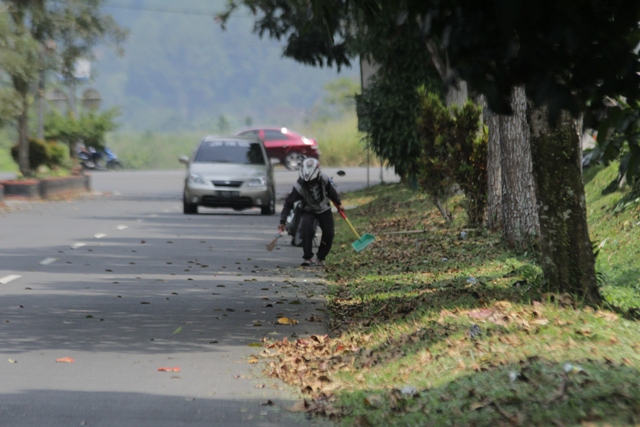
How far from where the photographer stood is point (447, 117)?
818 inches

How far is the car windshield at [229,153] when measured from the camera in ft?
98.2

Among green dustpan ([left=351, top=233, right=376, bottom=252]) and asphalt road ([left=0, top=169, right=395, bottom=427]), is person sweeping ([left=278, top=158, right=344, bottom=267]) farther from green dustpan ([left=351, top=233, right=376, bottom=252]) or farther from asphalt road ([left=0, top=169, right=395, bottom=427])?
asphalt road ([left=0, top=169, right=395, bottom=427])

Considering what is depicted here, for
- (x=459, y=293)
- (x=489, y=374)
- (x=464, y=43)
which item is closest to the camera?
(x=464, y=43)

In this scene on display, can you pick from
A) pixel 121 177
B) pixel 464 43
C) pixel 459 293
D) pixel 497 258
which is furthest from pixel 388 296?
pixel 121 177

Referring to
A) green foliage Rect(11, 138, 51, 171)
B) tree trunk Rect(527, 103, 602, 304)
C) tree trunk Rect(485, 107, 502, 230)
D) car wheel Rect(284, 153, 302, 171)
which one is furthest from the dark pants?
car wheel Rect(284, 153, 302, 171)

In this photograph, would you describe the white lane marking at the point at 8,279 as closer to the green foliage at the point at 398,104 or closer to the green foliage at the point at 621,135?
the green foliage at the point at 621,135

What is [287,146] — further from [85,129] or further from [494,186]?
[494,186]

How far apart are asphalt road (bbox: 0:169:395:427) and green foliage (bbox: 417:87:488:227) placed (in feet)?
8.86

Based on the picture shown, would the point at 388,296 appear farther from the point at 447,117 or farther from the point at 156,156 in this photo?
the point at 156,156

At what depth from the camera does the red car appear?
177 ft

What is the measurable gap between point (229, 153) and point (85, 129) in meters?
18.1

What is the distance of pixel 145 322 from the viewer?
37.9 ft

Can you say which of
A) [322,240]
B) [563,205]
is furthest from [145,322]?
[322,240]

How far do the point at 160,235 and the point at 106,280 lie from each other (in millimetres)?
7609
